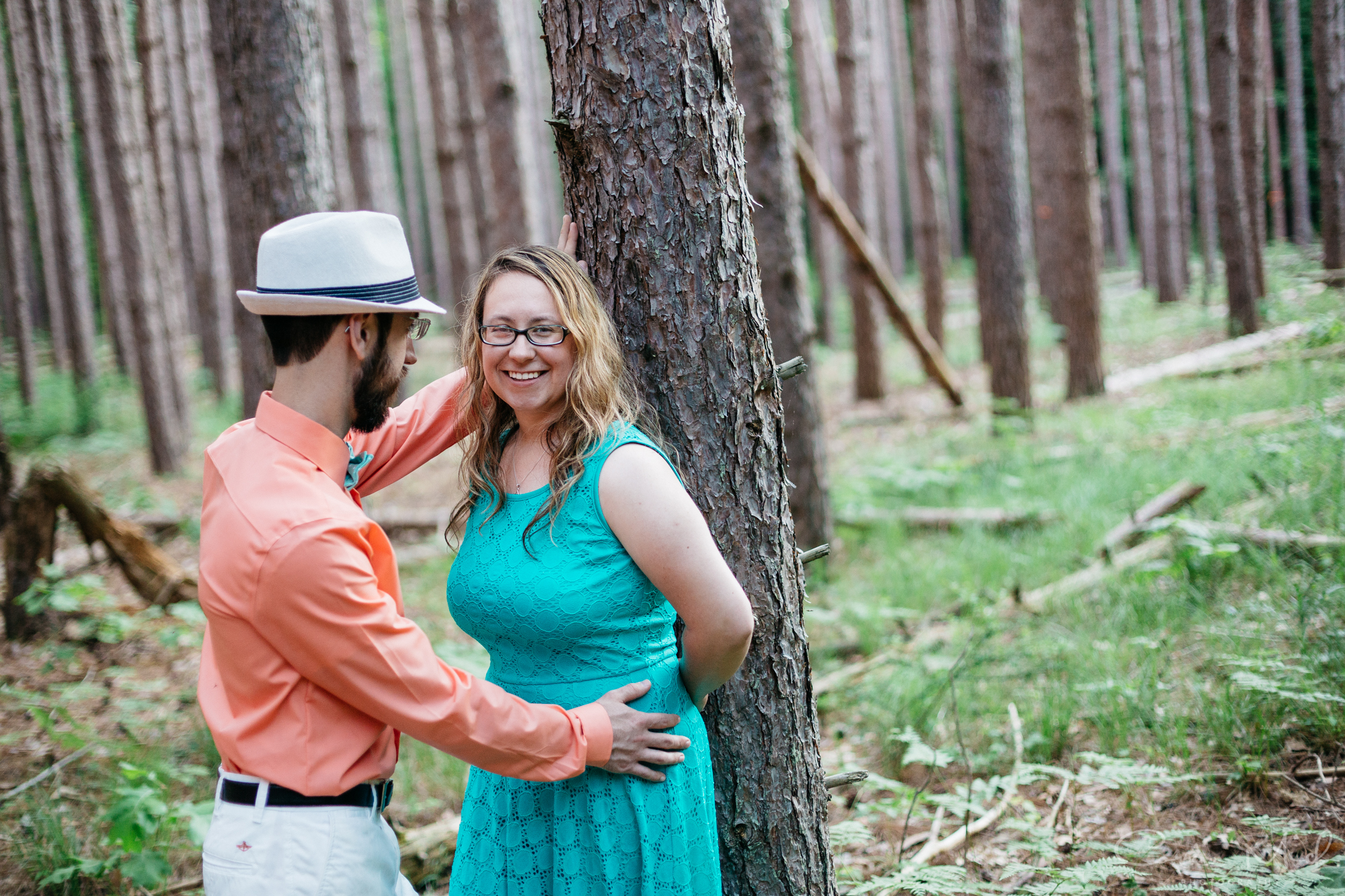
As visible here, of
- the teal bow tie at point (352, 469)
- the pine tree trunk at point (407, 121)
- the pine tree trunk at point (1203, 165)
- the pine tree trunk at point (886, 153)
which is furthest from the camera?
the pine tree trunk at point (407, 121)

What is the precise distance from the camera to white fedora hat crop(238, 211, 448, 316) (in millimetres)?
1861

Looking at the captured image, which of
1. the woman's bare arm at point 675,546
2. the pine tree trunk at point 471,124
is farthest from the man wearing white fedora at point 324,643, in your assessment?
the pine tree trunk at point 471,124

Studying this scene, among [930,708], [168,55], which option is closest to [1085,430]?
[930,708]

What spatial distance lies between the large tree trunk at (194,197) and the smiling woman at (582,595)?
638 inches

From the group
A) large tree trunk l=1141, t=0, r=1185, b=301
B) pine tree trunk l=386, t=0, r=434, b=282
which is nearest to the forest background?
large tree trunk l=1141, t=0, r=1185, b=301

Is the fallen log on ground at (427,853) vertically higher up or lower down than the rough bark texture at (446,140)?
lower down

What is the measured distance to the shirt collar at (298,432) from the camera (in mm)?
1881

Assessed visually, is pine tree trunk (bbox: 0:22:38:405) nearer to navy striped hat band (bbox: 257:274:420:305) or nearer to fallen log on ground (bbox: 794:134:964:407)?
fallen log on ground (bbox: 794:134:964:407)

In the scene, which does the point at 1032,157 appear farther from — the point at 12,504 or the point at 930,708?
the point at 12,504

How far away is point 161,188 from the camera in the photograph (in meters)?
16.0

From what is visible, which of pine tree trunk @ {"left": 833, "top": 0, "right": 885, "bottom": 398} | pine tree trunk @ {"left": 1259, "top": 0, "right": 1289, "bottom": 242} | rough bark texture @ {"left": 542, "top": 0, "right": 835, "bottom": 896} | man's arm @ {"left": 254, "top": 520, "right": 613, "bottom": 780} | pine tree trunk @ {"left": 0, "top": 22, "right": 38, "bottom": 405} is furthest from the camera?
pine tree trunk @ {"left": 1259, "top": 0, "right": 1289, "bottom": 242}

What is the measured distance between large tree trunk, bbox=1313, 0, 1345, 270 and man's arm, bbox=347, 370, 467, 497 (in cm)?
1378

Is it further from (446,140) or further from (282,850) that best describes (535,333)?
(446,140)

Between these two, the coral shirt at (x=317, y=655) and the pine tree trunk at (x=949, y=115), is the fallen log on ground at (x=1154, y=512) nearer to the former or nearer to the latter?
the coral shirt at (x=317, y=655)
